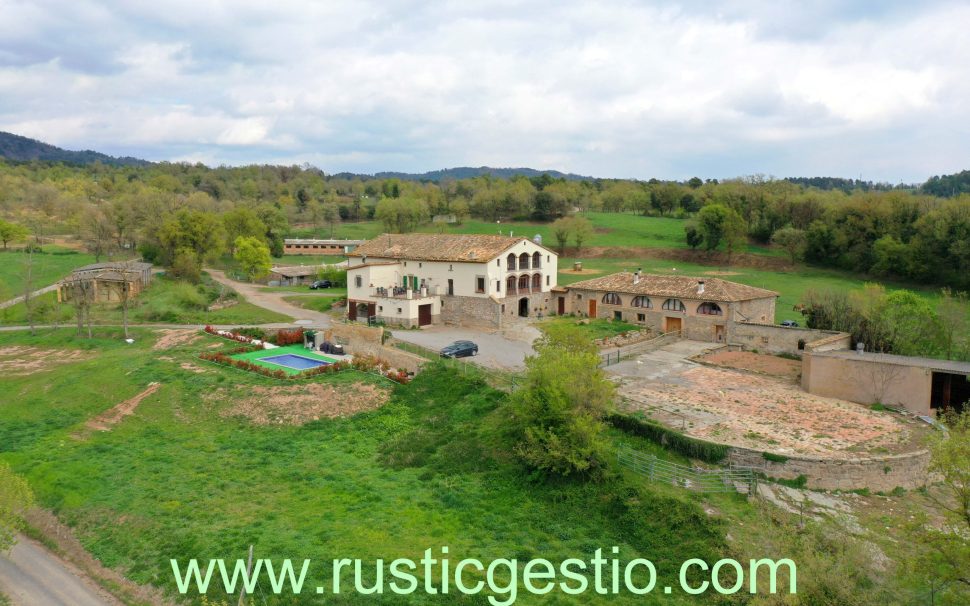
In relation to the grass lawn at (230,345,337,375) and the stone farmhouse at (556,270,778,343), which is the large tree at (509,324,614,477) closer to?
the grass lawn at (230,345,337,375)

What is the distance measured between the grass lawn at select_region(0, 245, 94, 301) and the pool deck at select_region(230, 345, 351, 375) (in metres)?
24.6

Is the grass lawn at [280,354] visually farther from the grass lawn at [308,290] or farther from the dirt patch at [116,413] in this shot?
the grass lawn at [308,290]

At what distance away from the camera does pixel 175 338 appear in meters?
43.8

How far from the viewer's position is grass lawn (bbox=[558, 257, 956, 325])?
61.6 metres

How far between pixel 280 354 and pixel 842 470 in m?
31.0

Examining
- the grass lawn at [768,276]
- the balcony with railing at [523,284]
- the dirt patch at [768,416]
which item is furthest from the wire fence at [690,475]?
the grass lawn at [768,276]

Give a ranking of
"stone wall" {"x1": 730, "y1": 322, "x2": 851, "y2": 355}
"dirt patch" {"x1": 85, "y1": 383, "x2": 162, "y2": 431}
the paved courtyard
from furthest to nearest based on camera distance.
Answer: "stone wall" {"x1": 730, "y1": 322, "x2": 851, "y2": 355}
"dirt patch" {"x1": 85, "y1": 383, "x2": 162, "y2": 431}
the paved courtyard

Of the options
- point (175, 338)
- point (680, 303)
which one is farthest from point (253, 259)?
point (680, 303)

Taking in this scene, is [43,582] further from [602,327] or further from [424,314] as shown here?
[602,327]

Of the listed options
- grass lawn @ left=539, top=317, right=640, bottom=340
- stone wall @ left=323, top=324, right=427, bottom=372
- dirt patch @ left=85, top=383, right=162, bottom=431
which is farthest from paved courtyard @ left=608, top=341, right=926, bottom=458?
dirt patch @ left=85, top=383, right=162, bottom=431

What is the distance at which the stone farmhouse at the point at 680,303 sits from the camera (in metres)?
43.0

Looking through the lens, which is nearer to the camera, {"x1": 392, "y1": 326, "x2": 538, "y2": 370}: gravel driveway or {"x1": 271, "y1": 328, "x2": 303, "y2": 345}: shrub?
{"x1": 392, "y1": 326, "x2": 538, "y2": 370}: gravel driveway

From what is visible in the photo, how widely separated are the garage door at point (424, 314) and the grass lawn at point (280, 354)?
840 centimetres

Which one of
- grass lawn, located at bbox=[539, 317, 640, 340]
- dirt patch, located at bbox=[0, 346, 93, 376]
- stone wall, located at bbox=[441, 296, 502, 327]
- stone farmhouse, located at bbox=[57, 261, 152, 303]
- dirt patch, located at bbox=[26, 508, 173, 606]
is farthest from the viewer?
stone farmhouse, located at bbox=[57, 261, 152, 303]
